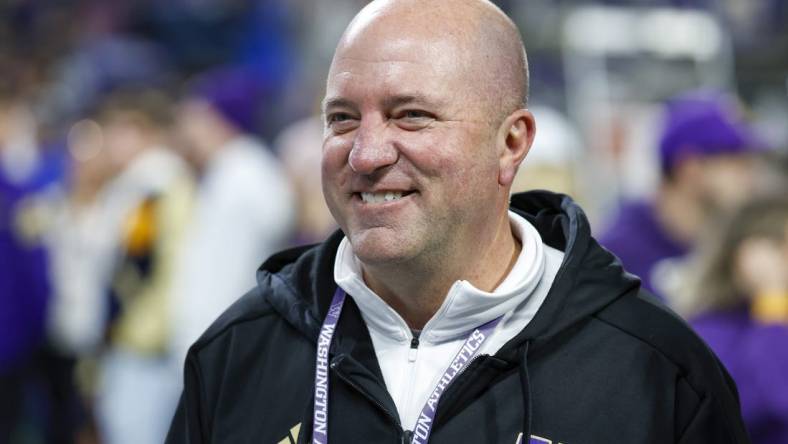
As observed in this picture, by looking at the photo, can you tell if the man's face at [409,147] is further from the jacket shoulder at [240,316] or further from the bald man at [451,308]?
the jacket shoulder at [240,316]

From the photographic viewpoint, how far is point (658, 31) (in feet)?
35.3

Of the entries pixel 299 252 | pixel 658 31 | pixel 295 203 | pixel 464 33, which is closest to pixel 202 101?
pixel 295 203

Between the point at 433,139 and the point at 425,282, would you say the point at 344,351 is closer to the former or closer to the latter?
the point at 425,282

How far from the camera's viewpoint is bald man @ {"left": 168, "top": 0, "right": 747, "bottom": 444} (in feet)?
9.49

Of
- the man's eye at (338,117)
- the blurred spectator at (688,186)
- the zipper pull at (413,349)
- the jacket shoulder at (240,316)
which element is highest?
the man's eye at (338,117)

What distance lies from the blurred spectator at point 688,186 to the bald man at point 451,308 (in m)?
3.00

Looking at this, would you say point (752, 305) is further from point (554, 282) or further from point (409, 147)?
point (409, 147)

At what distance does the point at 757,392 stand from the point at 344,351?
201 centimetres

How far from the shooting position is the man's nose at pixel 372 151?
113 inches

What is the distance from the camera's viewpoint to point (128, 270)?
7574mm

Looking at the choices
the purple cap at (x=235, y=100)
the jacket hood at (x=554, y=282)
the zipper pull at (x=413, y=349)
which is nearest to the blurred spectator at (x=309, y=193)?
the purple cap at (x=235, y=100)

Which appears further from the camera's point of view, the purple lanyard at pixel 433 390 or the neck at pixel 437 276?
the neck at pixel 437 276

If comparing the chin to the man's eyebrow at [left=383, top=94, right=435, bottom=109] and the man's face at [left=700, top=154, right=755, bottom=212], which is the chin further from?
the man's face at [left=700, top=154, right=755, bottom=212]

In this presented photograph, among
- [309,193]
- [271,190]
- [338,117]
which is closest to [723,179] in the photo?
→ [309,193]
